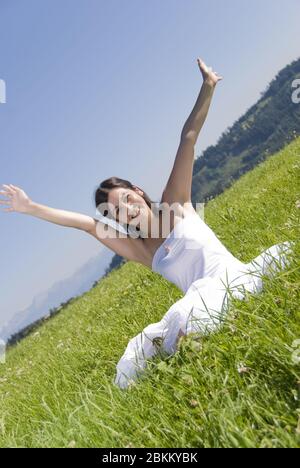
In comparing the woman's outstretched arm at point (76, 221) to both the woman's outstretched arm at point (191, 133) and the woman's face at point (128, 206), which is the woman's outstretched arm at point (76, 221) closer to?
the woman's face at point (128, 206)

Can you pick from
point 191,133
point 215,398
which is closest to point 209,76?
point 191,133

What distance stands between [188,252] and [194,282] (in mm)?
972

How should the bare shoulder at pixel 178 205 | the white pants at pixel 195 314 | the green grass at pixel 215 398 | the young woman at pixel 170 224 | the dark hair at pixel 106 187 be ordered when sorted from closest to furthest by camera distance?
1. the green grass at pixel 215 398
2. the white pants at pixel 195 314
3. the young woman at pixel 170 224
4. the bare shoulder at pixel 178 205
5. the dark hair at pixel 106 187

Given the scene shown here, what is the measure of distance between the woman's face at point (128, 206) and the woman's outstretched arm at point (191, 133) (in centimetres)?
53

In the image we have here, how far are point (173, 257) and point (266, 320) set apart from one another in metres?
3.08

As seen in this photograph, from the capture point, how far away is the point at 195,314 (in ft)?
15.6

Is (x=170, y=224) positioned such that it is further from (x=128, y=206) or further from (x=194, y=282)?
(x=194, y=282)

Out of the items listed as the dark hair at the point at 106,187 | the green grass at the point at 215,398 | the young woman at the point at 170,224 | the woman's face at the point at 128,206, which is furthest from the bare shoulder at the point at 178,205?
the green grass at the point at 215,398

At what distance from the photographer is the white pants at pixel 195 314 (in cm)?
453

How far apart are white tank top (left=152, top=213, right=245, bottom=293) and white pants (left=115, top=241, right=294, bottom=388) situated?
3.29 feet

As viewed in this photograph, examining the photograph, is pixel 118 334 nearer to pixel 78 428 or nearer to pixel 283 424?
pixel 78 428
